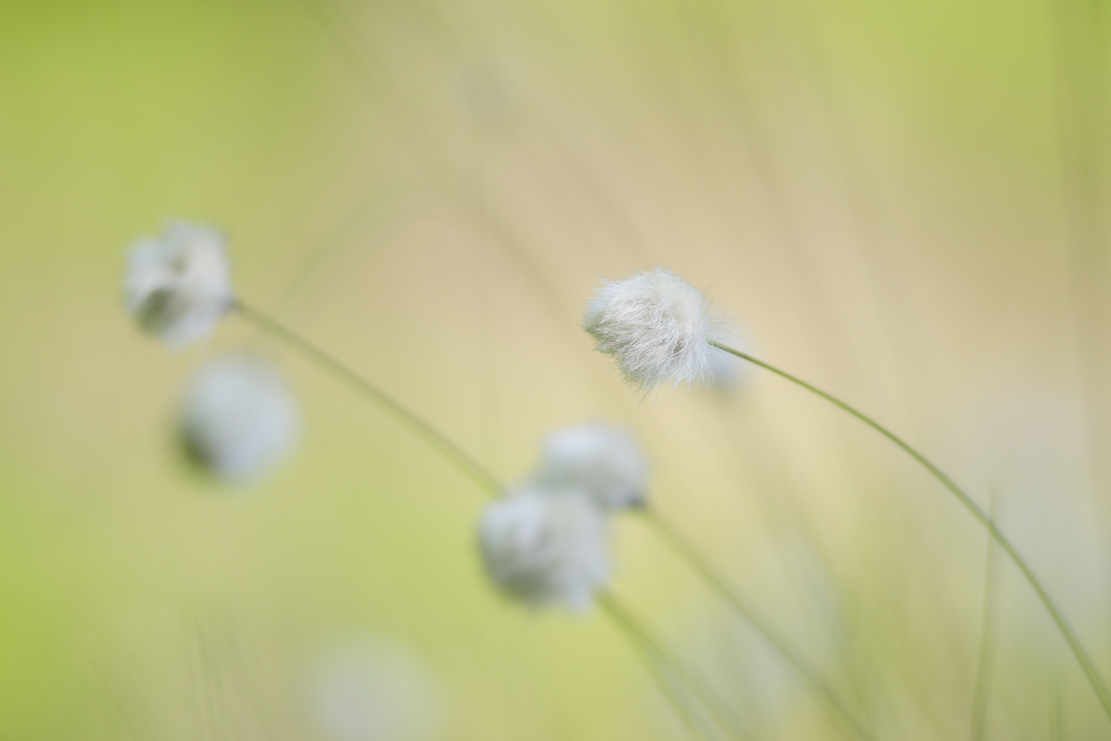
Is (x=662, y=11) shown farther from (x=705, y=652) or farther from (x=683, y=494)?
(x=705, y=652)

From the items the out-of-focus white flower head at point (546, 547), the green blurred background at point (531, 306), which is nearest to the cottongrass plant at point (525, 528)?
the out-of-focus white flower head at point (546, 547)

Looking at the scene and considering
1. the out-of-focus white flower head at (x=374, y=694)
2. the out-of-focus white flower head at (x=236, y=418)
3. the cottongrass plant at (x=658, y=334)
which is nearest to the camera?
the cottongrass plant at (x=658, y=334)

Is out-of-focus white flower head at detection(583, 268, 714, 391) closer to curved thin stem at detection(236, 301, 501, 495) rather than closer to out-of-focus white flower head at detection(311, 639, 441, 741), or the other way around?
curved thin stem at detection(236, 301, 501, 495)

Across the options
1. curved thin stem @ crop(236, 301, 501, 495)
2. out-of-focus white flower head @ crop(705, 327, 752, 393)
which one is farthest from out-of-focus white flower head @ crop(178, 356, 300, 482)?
out-of-focus white flower head @ crop(705, 327, 752, 393)

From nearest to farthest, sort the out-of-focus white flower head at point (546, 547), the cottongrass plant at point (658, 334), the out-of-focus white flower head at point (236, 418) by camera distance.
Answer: the cottongrass plant at point (658, 334), the out-of-focus white flower head at point (546, 547), the out-of-focus white flower head at point (236, 418)

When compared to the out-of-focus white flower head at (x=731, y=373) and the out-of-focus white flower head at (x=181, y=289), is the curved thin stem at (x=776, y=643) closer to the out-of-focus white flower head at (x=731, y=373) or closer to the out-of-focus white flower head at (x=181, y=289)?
the out-of-focus white flower head at (x=731, y=373)

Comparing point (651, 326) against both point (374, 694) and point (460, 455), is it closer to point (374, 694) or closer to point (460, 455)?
point (460, 455)

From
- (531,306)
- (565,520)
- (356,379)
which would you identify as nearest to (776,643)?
(565,520)
